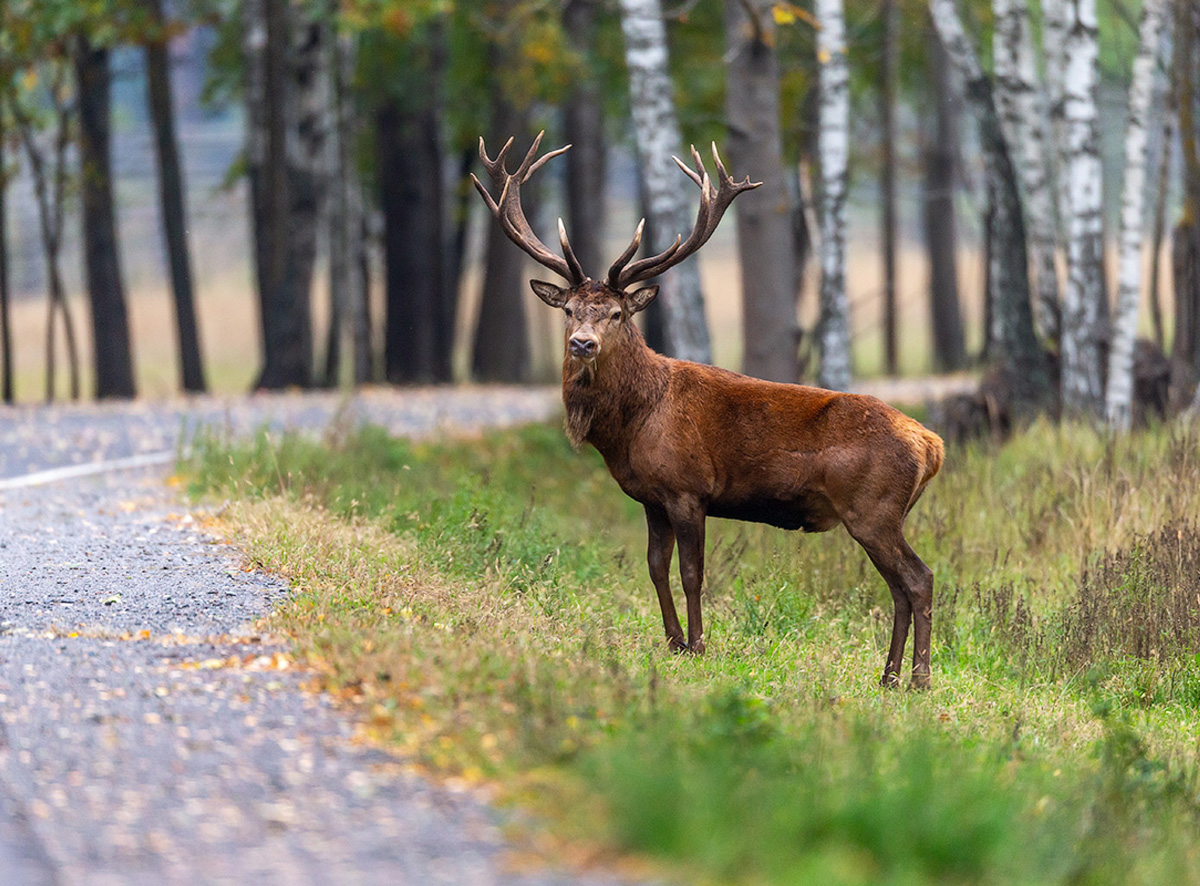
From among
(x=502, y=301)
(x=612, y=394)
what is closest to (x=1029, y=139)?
(x=612, y=394)

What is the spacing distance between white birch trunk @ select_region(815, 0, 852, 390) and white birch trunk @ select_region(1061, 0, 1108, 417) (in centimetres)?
197

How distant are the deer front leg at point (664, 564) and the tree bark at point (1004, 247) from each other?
805 cm

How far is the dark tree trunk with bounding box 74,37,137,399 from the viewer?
23.5 meters

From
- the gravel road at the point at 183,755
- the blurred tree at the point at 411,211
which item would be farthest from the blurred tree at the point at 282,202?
the gravel road at the point at 183,755

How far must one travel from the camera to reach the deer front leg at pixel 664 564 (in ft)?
26.2

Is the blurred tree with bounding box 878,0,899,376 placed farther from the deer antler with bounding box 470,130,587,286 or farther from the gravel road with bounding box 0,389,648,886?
the gravel road with bounding box 0,389,648,886

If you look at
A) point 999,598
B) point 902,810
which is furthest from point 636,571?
point 902,810

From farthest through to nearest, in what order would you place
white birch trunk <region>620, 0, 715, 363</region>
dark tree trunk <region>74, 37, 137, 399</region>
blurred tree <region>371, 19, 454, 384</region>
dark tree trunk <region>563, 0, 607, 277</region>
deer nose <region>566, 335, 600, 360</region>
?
1. blurred tree <region>371, 19, 454, 384</region>
2. dark tree trunk <region>563, 0, 607, 277</region>
3. dark tree trunk <region>74, 37, 137, 399</region>
4. white birch trunk <region>620, 0, 715, 363</region>
5. deer nose <region>566, 335, 600, 360</region>

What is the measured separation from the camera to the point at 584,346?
755 cm

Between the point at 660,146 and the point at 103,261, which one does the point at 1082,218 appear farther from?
the point at 103,261

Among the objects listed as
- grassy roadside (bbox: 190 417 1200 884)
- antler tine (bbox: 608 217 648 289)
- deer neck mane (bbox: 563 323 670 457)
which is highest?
antler tine (bbox: 608 217 648 289)

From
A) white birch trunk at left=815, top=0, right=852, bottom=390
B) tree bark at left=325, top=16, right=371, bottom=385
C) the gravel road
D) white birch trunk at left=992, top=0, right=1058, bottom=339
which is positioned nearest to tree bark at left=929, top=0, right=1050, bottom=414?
white birch trunk at left=992, top=0, right=1058, bottom=339

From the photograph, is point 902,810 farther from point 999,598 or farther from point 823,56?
point 823,56

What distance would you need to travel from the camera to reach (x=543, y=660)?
661cm
